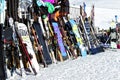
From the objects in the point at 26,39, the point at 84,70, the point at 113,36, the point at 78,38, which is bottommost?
the point at 84,70

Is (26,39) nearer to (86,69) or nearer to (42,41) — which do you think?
(42,41)

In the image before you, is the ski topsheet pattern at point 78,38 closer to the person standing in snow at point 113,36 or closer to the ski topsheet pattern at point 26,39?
the person standing in snow at point 113,36

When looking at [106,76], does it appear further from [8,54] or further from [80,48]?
[80,48]

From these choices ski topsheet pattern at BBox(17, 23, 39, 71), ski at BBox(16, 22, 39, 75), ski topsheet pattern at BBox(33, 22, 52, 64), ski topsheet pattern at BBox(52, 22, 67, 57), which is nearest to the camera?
ski at BBox(16, 22, 39, 75)

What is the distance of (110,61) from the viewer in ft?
32.0

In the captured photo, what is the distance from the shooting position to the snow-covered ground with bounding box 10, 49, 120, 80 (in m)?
8.06

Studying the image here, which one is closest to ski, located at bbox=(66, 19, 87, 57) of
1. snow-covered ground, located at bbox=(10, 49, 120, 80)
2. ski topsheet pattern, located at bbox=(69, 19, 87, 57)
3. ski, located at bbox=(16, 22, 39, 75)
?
ski topsheet pattern, located at bbox=(69, 19, 87, 57)

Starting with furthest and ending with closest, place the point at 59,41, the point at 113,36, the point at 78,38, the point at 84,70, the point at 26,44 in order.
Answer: the point at 113,36
the point at 78,38
the point at 59,41
the point at 26,44
the point at 84,70

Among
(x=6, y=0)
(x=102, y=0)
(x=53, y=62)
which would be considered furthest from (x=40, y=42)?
(x=102, y=0)

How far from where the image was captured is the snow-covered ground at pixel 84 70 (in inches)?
317

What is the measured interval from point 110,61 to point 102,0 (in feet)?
100

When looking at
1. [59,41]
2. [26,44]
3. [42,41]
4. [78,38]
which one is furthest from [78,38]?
[26,44]

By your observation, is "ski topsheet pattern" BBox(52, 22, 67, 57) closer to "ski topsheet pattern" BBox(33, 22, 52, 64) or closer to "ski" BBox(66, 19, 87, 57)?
"ski topsheet pattern" BBox(33, 22, 52, 64)

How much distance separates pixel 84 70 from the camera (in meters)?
8.73
